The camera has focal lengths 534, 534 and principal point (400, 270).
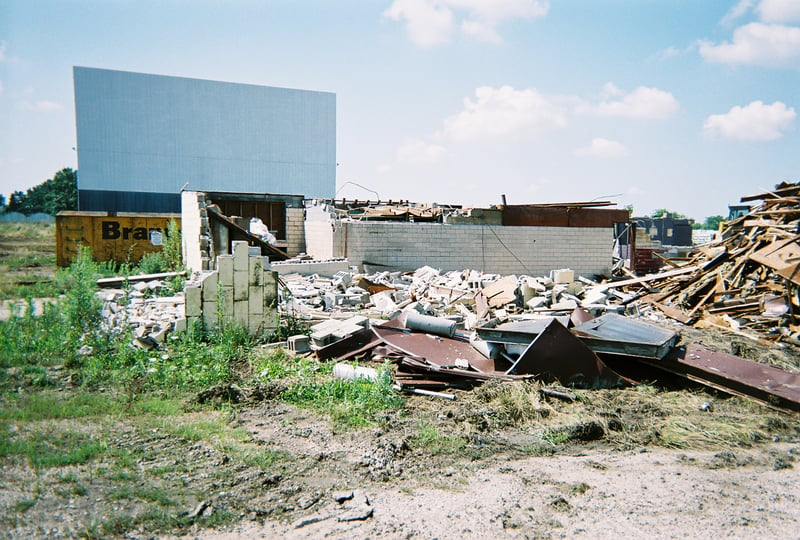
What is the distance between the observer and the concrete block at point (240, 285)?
26.2 ft

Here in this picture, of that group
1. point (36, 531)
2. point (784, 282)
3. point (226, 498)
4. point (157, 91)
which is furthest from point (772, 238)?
point (157, 91)

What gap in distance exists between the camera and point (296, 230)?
57.8ft

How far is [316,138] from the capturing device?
39344mm

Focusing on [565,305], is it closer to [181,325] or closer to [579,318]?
[579,318]

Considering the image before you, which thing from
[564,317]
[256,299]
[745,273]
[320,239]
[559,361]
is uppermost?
[320,239]

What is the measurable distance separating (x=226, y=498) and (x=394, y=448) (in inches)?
58.3

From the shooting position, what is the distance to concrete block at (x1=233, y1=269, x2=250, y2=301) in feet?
26.2

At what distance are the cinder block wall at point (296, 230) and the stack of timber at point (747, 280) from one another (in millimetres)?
9706

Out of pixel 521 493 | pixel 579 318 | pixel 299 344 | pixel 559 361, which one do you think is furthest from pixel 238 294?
pixel 521 493

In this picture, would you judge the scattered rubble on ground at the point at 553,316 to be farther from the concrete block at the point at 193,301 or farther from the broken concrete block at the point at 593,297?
the concrete block at the point at 193,301

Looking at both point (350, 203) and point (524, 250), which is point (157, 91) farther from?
point (524, 250)

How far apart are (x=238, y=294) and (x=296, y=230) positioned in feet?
32.2

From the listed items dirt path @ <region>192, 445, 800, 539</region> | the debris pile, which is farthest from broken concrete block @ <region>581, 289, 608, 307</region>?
dirt path @ <region>192, 445, 800, 539</region>

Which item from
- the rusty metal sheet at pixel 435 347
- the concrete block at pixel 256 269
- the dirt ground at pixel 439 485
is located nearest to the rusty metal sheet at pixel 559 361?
the rusty metal sheet at pixel 435 347
